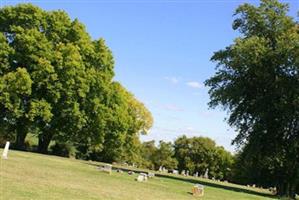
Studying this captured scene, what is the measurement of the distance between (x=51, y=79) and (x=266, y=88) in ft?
69.7


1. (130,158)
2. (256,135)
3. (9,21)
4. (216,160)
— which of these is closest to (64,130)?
(9,21)

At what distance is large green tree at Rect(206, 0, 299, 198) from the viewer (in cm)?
3956

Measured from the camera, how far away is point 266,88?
4144cm

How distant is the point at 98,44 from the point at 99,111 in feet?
26.5

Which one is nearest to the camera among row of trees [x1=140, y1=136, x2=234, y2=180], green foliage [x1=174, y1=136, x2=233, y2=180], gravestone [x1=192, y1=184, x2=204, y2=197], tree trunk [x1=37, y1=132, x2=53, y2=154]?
gravestone [x1=192, y1=184, x2=204, y2=197]

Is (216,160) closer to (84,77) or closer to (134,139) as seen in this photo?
(134,139)

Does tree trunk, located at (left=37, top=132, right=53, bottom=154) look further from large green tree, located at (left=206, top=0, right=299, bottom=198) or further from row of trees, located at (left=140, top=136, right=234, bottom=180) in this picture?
row of trees, located at (left=140, top=136, right=234, bottom=180)

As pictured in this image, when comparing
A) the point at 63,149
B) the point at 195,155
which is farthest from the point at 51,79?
the point at 195,155

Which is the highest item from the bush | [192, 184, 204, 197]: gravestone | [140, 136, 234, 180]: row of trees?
[140, 136, 234, 180]: row of trees

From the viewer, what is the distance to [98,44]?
55938mm

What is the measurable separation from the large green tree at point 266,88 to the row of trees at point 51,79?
15.3 meters

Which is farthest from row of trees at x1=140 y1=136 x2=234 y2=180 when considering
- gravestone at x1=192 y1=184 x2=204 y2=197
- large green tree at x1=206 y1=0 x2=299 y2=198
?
gravestone at x1=192 y1=184 x2=204 y2=197

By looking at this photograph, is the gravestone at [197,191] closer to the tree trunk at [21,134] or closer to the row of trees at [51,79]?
the row of trees at [51,79]

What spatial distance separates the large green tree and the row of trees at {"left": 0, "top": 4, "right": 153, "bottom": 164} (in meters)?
15.3
